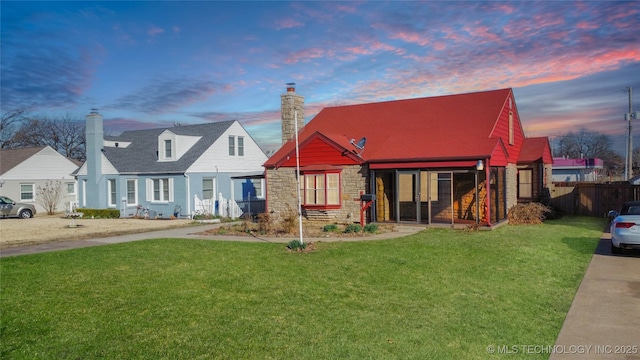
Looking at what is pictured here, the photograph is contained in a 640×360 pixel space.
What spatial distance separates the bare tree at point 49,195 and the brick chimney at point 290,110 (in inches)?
855

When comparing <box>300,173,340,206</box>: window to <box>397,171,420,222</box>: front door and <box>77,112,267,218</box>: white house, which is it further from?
<box>77,112,267,218</box>: white house

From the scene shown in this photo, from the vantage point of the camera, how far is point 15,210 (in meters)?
30.3

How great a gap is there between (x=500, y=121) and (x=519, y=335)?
623 inches

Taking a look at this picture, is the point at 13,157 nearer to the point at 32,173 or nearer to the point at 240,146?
the point at 32,173

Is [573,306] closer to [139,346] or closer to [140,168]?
[139,346]

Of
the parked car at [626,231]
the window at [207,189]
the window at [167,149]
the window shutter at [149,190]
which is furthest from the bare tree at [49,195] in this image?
the parked car at [626,231]

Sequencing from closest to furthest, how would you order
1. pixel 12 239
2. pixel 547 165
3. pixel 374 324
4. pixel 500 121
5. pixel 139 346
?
pixel 139 346 < pixel 374 324 < pixel 12 239 < pixel 500 121 < pixel 547 165

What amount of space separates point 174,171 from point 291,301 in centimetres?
2106

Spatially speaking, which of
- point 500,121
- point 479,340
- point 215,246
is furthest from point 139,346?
point 500,121

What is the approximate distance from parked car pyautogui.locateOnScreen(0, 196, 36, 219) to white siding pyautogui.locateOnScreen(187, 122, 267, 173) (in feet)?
41.1

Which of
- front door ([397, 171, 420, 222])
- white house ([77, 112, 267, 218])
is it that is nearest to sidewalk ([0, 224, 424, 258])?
front door ([397, 171, 420, 222])

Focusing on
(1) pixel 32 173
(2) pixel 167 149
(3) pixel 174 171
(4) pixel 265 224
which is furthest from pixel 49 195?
(4) pixel 265 224

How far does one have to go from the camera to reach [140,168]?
29.6 meters

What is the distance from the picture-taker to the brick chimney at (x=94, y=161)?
3078cm
